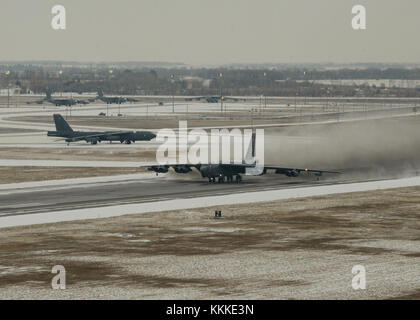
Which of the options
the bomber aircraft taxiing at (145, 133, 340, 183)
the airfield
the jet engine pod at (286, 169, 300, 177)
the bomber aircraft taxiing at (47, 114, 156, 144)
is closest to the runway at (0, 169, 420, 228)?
the airfield

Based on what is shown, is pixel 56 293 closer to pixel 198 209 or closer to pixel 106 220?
pixel 106 220

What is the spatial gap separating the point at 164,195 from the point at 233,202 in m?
7.81

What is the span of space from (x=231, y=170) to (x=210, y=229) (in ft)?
94.0

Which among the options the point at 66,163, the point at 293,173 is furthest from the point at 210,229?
the point at 66,163

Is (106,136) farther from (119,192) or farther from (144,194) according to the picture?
(144,194)

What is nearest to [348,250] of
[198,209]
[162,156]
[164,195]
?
[198,209]

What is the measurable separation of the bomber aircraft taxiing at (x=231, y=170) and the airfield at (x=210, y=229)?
111 centimetres

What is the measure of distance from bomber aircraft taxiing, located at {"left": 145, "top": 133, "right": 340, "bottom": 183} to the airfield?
3.63ft

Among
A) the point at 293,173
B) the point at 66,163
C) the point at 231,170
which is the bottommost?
the point at 66,163

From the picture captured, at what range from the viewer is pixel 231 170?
89.2m

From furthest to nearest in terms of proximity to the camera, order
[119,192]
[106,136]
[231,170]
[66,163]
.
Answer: [106,136] → [66,163] → [231,170] → [119,192]

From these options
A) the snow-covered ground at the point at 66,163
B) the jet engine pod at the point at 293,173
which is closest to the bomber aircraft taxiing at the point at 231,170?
the jet engine pod at the point at 293,173

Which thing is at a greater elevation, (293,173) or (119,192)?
(293,173)

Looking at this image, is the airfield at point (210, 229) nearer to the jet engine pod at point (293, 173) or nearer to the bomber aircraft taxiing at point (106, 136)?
the jet engine pod at point (293, 173)
